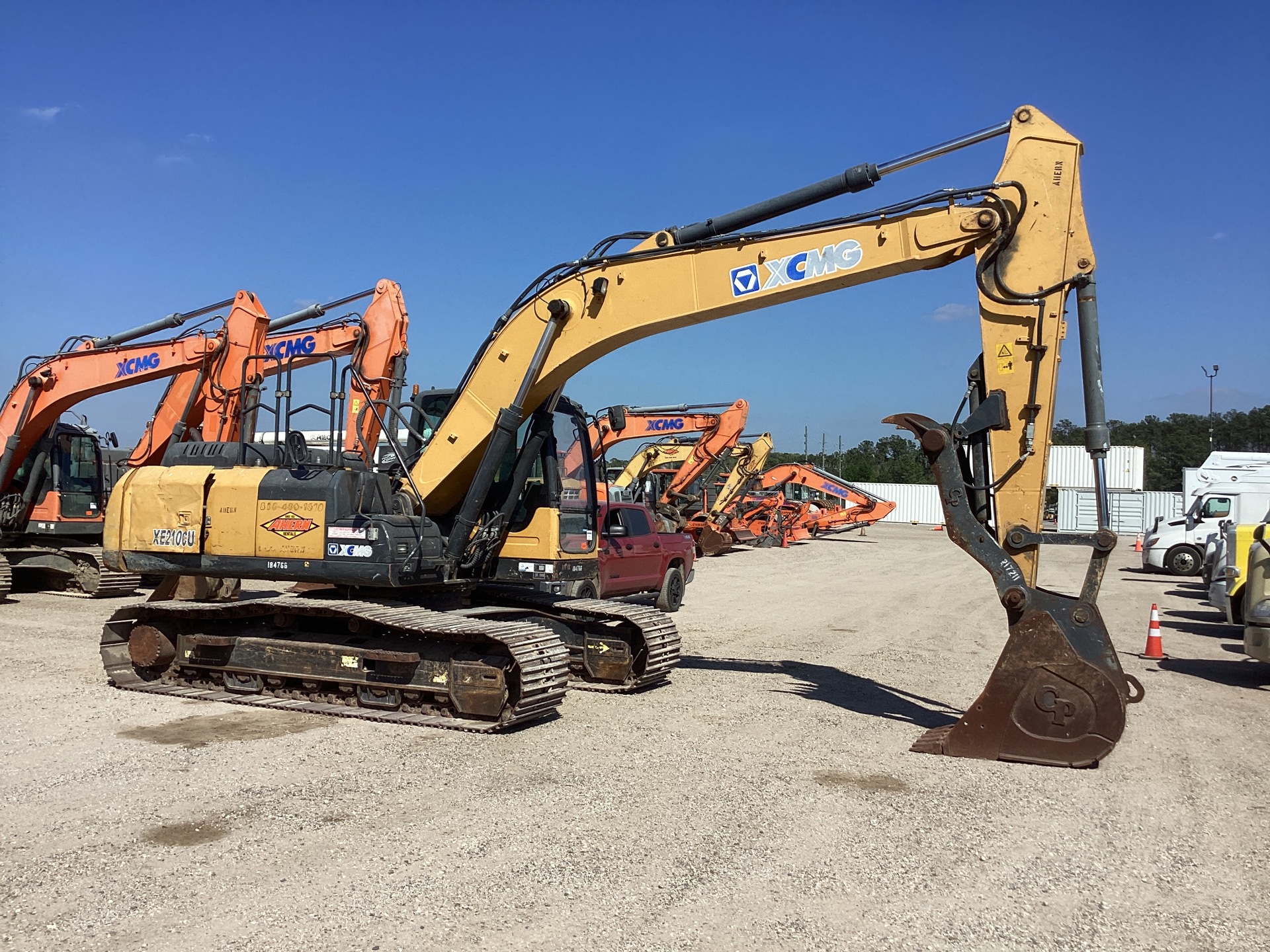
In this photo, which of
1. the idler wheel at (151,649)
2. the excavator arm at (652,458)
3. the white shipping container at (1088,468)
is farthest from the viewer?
the white shipping container at (1088,468)

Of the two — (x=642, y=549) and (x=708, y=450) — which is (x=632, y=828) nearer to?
(x=642, y=549)

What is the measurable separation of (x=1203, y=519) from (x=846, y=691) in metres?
21.0

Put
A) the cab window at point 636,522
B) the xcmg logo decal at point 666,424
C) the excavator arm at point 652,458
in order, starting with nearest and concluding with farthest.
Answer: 1. the cab window at point 636,522
2. the xcmg logo decal at point 666,424
3. the excavator arm at point 652,458

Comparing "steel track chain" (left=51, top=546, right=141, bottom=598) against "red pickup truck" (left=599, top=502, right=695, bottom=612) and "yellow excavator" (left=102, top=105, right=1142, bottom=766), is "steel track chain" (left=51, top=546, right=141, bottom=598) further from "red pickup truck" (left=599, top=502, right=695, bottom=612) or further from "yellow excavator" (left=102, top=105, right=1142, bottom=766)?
"red pickup truck" (left=599, top=502, right=695, bottom=612)

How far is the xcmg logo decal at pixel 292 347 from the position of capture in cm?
1452

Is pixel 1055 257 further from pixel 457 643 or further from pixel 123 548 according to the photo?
pixel 123 548

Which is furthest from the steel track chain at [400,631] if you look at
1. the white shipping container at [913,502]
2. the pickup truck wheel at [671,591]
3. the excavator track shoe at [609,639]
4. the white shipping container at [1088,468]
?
the white shipping container at [913,502]

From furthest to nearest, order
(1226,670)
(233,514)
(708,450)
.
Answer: (708,450)
(1226,670)
(233,514)

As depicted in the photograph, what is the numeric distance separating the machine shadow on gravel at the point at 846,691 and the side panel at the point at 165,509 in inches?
210

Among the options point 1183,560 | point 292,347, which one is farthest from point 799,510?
point 292,347

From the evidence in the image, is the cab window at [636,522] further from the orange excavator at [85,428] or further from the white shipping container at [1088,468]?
the white shipping container at [1088,468]

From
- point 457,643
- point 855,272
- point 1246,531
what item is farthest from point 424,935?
point 1246,531

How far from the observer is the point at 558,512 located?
31.8 feet

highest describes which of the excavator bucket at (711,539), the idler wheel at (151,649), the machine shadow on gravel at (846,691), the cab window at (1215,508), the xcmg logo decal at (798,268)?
the xcmg logo decal at (798,268)
